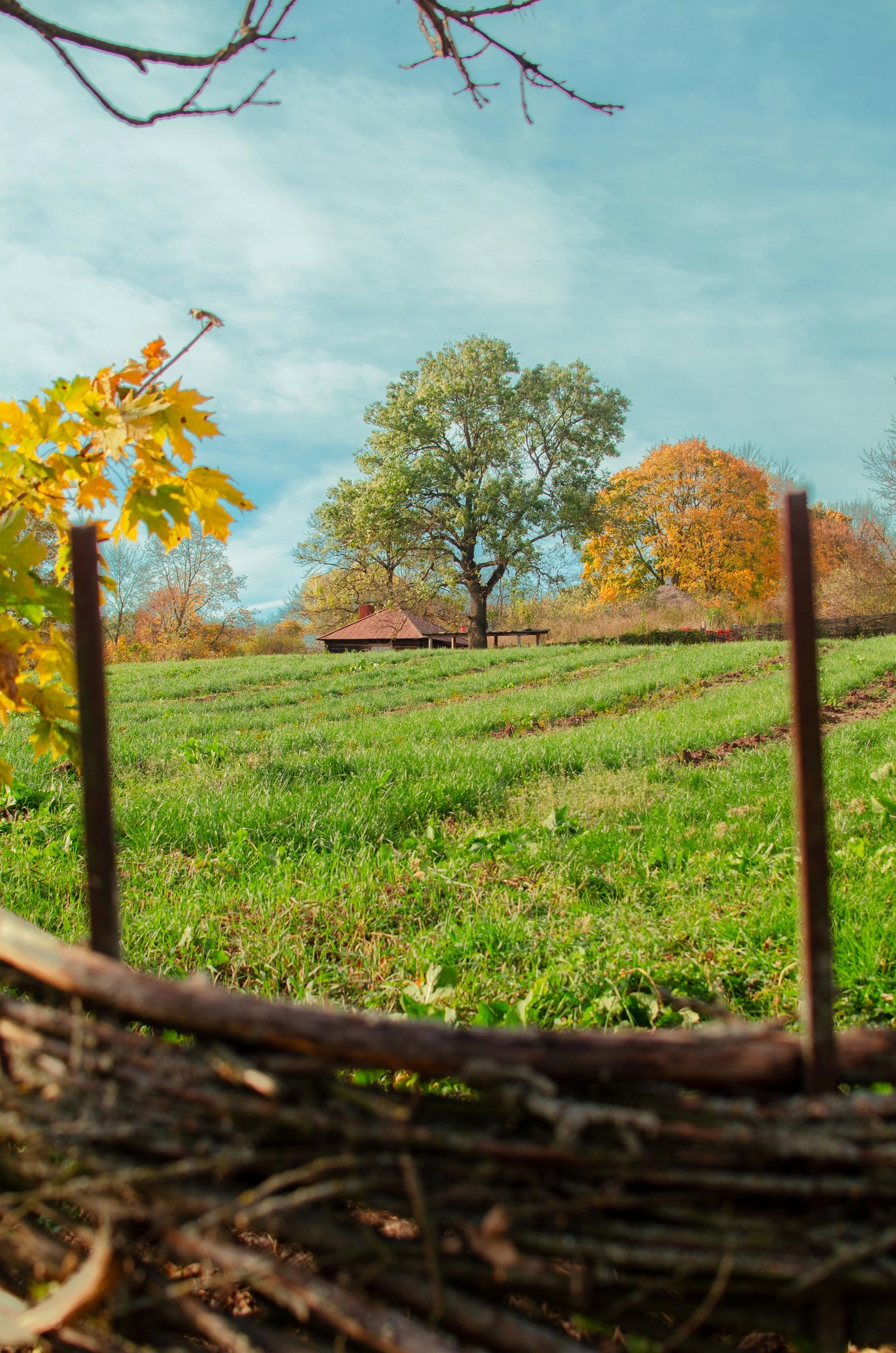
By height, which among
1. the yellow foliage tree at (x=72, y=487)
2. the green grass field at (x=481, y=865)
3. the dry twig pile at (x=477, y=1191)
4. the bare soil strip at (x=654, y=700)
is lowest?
the green grass field at (x=481, y=865)

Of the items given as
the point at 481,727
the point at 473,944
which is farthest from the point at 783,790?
the point at 481,727

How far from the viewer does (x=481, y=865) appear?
4312 mm

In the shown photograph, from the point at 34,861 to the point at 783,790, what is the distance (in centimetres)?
495

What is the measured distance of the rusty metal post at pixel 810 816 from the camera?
0.94 m

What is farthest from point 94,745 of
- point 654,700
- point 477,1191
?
point 654,700

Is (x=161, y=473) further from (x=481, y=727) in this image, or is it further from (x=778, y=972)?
(x=481, y=727)

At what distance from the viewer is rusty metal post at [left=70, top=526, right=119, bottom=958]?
111 cm

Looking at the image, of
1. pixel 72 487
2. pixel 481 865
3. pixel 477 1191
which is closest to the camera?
pixel 477 1191

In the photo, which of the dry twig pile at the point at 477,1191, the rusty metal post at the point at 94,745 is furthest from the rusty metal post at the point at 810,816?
the rusty metal post at the point at 94,745

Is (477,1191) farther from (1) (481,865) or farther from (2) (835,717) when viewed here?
(2) (835,717)

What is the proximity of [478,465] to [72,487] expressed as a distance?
3424cm

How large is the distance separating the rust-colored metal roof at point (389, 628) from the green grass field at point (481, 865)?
32276 mm

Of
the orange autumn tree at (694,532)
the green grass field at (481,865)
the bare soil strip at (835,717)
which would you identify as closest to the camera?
the green grass field at (481,865)

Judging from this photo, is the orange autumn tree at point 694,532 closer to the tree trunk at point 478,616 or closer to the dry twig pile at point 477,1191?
the tree trunk at point 478,616
